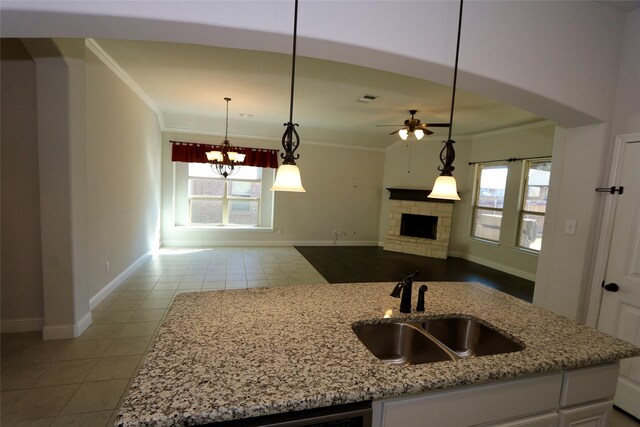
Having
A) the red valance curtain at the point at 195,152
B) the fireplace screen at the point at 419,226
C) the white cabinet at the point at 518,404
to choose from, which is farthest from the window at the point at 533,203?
the red valance curtain at the point at 195,152

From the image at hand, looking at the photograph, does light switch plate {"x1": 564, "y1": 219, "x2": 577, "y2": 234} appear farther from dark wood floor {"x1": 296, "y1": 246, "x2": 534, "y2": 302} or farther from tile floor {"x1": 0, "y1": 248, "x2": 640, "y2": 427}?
dark wood floor {"x1": 296, "y1": 246, "x2": 534, "y2": 302}

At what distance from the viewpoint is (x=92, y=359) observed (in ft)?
7.87

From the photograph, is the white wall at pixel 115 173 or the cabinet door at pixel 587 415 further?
the white wall at pixel 115 173

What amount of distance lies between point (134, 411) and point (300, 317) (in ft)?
2.49

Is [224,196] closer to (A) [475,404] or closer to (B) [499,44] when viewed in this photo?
(B) [499,44]

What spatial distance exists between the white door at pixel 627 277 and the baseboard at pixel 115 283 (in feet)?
15.5

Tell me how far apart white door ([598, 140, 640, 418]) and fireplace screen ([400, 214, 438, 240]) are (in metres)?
4.50

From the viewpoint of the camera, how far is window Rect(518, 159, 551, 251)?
512 centimetres

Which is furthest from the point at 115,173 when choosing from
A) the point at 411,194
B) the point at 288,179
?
the point at 411,194

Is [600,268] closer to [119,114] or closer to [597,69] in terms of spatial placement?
[597,69]

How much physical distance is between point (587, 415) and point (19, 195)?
416 cm

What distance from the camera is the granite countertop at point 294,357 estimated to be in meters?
0.89

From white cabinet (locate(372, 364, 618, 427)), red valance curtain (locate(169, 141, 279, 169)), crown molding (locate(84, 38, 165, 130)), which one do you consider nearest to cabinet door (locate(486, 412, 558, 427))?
white cabinet (locate(372, 364, 618, 427))

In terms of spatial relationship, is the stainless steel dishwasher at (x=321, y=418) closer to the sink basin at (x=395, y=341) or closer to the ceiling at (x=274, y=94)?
the sink basin at (x=395, y=341)
